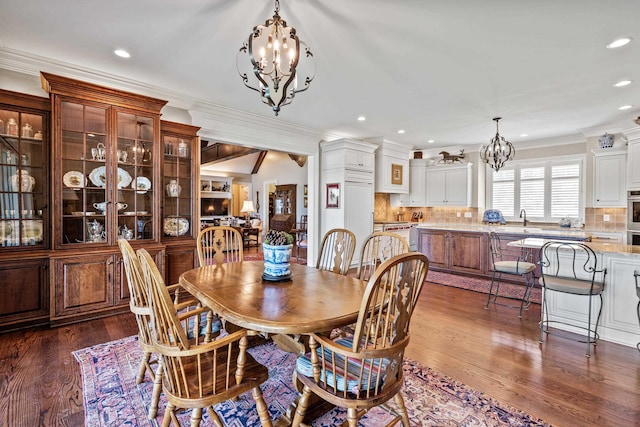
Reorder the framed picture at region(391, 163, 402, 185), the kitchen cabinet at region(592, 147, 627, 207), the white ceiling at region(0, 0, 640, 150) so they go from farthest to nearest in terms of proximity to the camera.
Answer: the framed picture at region(391, 163, 402, 185), the kitchen cabinet at region(592, 147, 627, 207), the white ceiling at region(0, 0, 640, 150)

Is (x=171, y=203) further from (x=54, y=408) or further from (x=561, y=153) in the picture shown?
(x=561, y=153)

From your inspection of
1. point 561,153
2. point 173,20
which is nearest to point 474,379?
point 173,20

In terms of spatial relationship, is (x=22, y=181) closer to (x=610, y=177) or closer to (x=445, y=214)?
(x=445, y=214)

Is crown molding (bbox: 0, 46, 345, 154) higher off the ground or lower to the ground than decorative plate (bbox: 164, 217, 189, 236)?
higher

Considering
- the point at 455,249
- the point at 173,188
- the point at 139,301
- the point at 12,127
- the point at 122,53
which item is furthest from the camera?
the point at 455,249

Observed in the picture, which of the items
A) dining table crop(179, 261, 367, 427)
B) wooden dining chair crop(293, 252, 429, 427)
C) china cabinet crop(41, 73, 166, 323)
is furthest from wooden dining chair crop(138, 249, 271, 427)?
china cabinet crop(41, 73, 166, 323)

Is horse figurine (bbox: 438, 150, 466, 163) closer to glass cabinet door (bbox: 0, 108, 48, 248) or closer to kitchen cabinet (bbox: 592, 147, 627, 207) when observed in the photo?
kitchen cabinet (bbox: 592, 147, 627, 207)

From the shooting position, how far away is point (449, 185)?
22.8 ft

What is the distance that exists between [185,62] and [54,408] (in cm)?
301

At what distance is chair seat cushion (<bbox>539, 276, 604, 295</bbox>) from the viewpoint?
276 cm

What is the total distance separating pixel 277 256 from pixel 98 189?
2566 millimetres

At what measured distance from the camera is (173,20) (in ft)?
7.75

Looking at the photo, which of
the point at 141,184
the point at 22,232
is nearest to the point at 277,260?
the point at 141,184

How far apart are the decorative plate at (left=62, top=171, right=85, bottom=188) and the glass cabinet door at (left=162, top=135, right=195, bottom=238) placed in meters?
0.86
